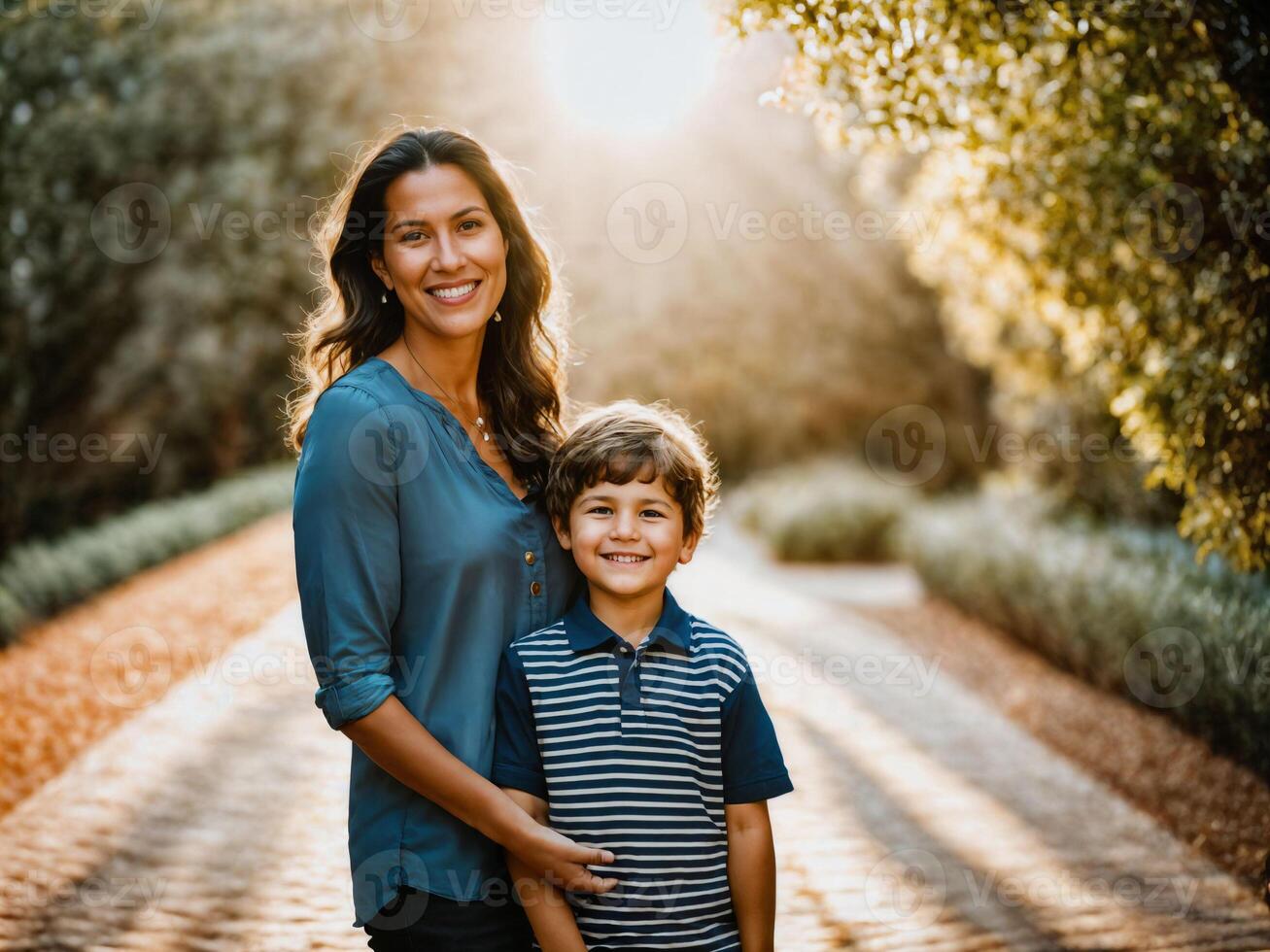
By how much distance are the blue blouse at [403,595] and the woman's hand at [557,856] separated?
0.13m

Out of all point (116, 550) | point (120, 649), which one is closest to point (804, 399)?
point (116, 550)

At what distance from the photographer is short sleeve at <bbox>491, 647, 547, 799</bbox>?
2062mm

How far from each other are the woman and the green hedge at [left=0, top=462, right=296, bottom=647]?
8.84 meters

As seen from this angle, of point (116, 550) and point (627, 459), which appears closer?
point (627, 459)

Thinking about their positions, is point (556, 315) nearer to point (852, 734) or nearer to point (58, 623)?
point (852, 734)

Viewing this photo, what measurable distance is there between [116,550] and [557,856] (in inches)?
468

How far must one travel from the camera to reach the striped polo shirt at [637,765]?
2.06 metres

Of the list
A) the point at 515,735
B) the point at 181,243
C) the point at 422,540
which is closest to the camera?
the point at 422,540

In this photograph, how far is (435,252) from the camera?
7.26 ft

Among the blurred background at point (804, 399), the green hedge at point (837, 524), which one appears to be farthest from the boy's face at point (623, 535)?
the green hedge at point (837, 524)

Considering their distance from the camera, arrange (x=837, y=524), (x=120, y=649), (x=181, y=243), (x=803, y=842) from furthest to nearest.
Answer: (x=181, y=243), (x=837, y=524), (x=120, y=649), (x=803, y=842)

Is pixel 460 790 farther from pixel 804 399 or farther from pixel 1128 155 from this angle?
pixel 804 399

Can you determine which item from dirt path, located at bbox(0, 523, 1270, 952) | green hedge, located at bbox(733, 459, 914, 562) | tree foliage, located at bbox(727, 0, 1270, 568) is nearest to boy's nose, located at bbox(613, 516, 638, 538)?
tree foliage, located at bbox(727, 0, 1270, 568)

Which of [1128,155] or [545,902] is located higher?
[1128,155]
